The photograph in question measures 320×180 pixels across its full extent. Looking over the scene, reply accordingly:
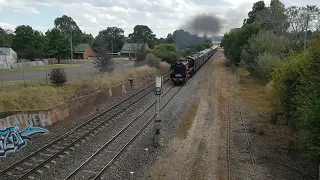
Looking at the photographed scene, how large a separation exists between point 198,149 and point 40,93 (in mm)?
11849

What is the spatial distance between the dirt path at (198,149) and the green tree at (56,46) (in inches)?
2263

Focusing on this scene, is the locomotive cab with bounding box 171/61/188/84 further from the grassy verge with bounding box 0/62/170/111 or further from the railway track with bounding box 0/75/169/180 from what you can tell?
the railway track with bounding box 0/75/169/180

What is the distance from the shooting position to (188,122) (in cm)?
2175

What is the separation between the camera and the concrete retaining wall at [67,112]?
17984 millimetres

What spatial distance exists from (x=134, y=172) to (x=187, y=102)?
51.4ft

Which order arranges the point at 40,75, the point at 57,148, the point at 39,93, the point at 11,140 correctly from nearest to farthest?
the point at 11,140 < the point at 57,148 < the point at 39,93 < the point at 40,75

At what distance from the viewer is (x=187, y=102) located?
28.5 meters

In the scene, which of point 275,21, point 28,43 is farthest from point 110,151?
point 28,43

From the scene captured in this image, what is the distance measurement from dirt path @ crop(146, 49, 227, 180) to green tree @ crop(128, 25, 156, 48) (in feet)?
349

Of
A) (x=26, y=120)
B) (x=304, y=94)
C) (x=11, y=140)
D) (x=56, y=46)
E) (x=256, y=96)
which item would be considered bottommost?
(x=256, y=96)

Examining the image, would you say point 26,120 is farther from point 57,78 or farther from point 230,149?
point 230,149

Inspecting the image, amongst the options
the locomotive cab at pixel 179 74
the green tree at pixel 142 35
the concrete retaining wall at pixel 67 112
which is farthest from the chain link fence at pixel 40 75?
the green tree at pixel 142 35

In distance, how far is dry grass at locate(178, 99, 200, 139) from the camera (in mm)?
19203

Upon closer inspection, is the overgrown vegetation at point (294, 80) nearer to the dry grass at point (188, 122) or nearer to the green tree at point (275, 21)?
the dry grass at point (188, 122)
